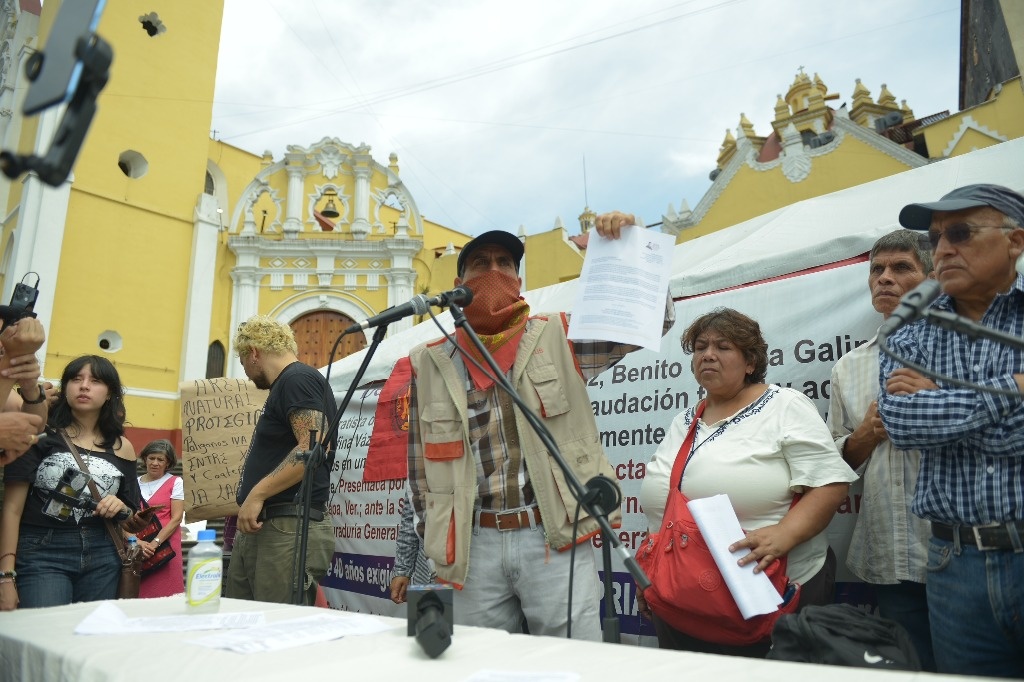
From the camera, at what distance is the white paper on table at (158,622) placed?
5.48ft

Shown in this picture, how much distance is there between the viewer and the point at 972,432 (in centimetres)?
174

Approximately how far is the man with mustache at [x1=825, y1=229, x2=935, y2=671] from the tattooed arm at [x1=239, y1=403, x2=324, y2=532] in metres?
2.26

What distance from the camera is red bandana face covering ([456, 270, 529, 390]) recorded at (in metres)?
2.50

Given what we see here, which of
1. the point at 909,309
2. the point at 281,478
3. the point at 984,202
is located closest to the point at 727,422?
the point at 984,202

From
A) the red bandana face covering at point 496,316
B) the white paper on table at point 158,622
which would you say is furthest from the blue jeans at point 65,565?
the red bandana face covering at point 496,316

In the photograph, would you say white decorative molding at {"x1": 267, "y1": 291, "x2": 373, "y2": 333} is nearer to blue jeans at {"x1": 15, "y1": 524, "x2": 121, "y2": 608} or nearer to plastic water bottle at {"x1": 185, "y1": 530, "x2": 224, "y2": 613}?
blue jeans at {"x1": 15, "y1": 524, "x2": 121, "y2": 608}

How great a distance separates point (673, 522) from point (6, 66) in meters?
21.3

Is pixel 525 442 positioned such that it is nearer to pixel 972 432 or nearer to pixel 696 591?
pixel 696 591

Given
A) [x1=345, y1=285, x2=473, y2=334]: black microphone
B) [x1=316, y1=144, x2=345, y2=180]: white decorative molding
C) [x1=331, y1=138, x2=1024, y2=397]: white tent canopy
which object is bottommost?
[x1=345, y1=285, x2=473, y2=334]: black microphone

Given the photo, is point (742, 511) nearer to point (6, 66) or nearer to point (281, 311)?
point (281, 311)

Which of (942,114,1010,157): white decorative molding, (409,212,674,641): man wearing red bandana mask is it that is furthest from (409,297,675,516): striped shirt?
(942,114,1010,157): white decorative molding

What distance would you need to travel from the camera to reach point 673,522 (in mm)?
2295

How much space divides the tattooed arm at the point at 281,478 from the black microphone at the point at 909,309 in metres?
2.51

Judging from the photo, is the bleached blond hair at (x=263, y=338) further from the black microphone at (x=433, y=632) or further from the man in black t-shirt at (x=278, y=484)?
the black microphone at (x=433, y=632)
